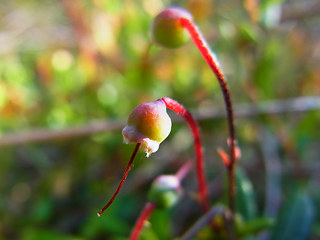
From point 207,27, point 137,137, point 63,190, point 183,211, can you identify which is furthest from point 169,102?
point 207,27

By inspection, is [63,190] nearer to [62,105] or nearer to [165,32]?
[62,105]

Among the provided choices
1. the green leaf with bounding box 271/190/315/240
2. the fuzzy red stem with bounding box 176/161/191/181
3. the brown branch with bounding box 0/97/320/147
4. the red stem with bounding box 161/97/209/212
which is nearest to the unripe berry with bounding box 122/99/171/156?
the red stem with bounding box 161/97/209/212

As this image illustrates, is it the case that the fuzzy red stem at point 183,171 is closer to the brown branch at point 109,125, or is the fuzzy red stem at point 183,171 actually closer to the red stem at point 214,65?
the red stem at point 214,65

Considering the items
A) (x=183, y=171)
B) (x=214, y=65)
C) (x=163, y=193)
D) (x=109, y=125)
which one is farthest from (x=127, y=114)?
(x=214, y=65)

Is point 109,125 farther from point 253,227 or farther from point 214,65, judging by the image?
point 214,65

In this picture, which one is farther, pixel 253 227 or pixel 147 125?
pixel 253 227

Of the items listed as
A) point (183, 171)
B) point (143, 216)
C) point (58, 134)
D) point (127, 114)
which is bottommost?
point (143, 216)
